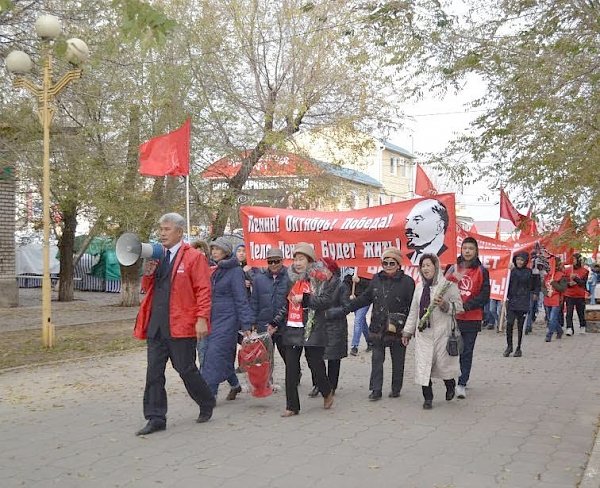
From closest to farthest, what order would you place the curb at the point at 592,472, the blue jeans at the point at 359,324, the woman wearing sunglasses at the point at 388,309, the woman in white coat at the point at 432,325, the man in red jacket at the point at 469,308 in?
the curb at the point at 592,472
the woman in white coat at the point at 432,325
the woman wearing sunglasses at the point at 388,309
the man in red jacket at the point at 469,308
the blue jeans at the point at 359,324

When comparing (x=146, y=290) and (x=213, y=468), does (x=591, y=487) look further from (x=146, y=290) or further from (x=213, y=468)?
(x=146, y=290)

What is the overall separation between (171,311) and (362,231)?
3.94m

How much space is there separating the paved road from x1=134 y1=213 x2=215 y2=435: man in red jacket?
49 cm

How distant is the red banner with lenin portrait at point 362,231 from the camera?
9.07 meters

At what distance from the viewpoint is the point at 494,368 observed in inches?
420

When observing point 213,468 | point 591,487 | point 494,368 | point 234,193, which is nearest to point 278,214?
point 494,368

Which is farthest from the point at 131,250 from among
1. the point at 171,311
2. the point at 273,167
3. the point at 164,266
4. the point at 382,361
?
the point at 273,167

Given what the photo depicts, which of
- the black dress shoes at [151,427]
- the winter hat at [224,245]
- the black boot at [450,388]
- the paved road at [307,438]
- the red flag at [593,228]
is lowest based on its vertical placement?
the paved road at [307,438]

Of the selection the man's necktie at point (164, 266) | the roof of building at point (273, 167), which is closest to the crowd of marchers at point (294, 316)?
the man's necktie at point (164, 266)

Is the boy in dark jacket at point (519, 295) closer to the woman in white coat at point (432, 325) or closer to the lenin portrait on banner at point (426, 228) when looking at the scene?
the lenin portrait on banner at point (426, 228)

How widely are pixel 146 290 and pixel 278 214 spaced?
4008 mm

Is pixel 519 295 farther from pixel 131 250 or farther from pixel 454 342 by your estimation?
pixel 131 250

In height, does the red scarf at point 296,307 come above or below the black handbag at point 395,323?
above

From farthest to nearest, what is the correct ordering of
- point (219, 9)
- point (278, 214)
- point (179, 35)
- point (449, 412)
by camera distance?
point (219, 9) → point (179, 35) → point (278, 214) → point (449, 412)
